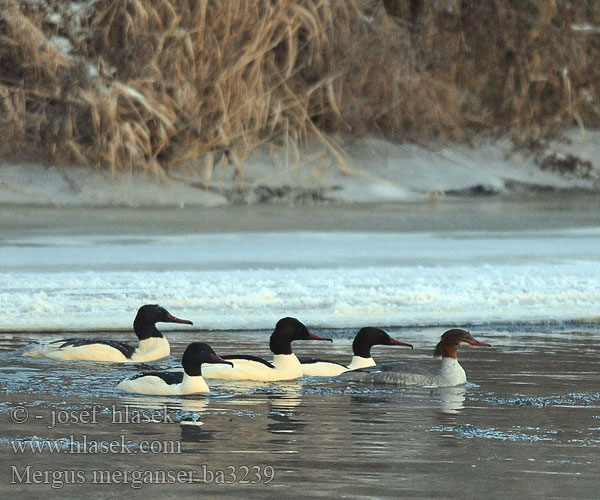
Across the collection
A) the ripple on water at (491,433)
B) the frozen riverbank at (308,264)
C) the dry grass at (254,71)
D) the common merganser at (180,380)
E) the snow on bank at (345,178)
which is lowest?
the ripple on water at (491,433)

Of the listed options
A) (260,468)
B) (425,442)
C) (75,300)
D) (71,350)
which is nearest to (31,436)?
(260,468)

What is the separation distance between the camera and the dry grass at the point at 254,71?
19969 mm

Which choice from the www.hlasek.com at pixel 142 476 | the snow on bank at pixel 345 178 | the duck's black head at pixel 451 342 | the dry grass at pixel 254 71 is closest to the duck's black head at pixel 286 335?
the duck's black head at pixel 451 342

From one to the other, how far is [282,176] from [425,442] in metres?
14.8

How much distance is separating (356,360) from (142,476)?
374 centimetres

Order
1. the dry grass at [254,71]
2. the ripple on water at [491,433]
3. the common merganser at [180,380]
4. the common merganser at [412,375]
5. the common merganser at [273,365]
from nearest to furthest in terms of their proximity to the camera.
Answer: the ripple on water at [491,433] → the common merganser at [180,380] → the common merganser at [412,375] → the common merganser at [273,365] → the dry grass at [254,71]

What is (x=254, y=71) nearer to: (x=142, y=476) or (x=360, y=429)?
(x=360, y=429)

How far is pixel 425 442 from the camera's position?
22.4 ft

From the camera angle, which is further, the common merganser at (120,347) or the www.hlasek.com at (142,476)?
the common merganser at (120,347)

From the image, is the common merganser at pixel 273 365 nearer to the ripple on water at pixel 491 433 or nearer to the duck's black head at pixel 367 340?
the duck's black head at pixel 367 340

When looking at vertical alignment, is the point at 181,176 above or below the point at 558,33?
below

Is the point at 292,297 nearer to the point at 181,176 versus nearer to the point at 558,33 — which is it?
the point at 181,176

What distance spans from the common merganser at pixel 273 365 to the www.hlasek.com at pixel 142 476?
9.24ft

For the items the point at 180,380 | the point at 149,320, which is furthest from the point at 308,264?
the point at 180,380
